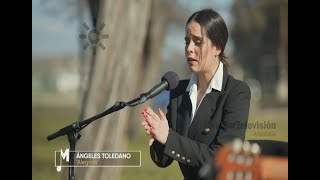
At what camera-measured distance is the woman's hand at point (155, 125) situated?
554 cm

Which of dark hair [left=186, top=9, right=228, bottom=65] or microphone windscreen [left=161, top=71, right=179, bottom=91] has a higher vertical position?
dark hair [left=186, top=9, right=228, bottom=65]

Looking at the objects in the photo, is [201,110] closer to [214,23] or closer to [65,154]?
[214,23]

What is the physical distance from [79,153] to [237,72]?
1.35m

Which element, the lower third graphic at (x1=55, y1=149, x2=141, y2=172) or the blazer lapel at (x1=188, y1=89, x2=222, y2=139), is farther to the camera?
the lower third graphic at (x1=55, y1=149, x2=141, y2=172)

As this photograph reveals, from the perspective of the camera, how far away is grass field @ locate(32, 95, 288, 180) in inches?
221

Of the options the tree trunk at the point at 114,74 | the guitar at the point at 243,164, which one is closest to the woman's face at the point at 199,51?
the tree trunk at the point at 114,74

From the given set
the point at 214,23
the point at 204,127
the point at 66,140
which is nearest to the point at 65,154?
the point at 66,140

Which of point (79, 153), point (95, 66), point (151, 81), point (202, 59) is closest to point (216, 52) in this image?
point (202, 59)

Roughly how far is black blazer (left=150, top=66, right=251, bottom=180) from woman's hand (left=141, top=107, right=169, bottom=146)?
1.6 inches

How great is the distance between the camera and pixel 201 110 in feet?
18.3

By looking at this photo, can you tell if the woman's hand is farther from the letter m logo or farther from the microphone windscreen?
the letter m logo

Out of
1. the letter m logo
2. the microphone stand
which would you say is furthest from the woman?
the letter m logo
